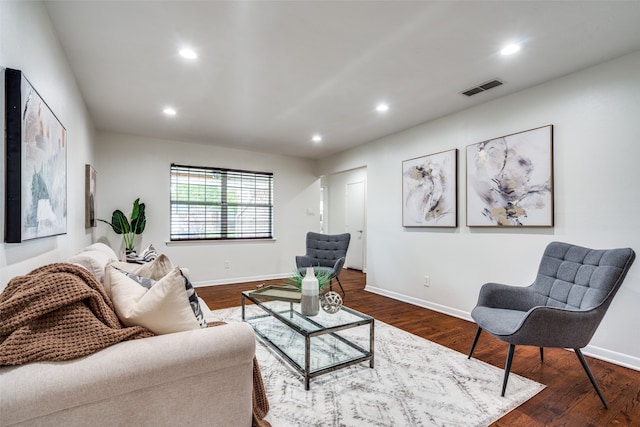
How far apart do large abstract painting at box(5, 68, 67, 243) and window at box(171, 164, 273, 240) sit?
2.96 m

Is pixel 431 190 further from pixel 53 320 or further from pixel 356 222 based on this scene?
Answer: pixel 53 320

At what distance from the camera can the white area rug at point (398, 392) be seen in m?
1.68

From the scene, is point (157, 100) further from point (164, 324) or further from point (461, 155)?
point (461, 155)

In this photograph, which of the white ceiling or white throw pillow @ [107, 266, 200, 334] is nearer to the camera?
white throw pillow @ [107, 266, 200, 334]

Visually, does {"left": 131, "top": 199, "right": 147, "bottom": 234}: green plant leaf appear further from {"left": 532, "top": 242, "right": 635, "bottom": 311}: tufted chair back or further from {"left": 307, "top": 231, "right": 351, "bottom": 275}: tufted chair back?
{"left": 532, "top": 242, "right": 635, "bottom": 311}: tufted chair back

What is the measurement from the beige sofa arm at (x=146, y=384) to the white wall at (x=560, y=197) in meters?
2.76

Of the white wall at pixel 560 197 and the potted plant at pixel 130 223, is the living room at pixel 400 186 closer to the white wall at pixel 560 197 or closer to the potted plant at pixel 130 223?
the white wall at pixel 560 197

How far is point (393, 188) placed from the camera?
171 inches

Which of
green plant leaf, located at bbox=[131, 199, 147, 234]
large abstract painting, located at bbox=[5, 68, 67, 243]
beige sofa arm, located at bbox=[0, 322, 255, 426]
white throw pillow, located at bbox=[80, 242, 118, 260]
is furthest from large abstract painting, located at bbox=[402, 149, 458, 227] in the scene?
green plant leaf, located at bbox=[131, 199, 147, 234]

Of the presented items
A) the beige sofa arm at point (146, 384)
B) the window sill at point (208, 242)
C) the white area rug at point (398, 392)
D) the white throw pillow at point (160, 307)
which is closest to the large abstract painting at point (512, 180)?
the white area rug at point (398, 392)

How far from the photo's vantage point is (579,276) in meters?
2.11

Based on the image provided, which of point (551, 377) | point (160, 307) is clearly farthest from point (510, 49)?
point (160, 307)

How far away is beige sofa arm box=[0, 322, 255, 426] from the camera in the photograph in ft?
3.01

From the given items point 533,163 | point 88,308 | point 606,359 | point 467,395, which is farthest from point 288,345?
point 533,163
